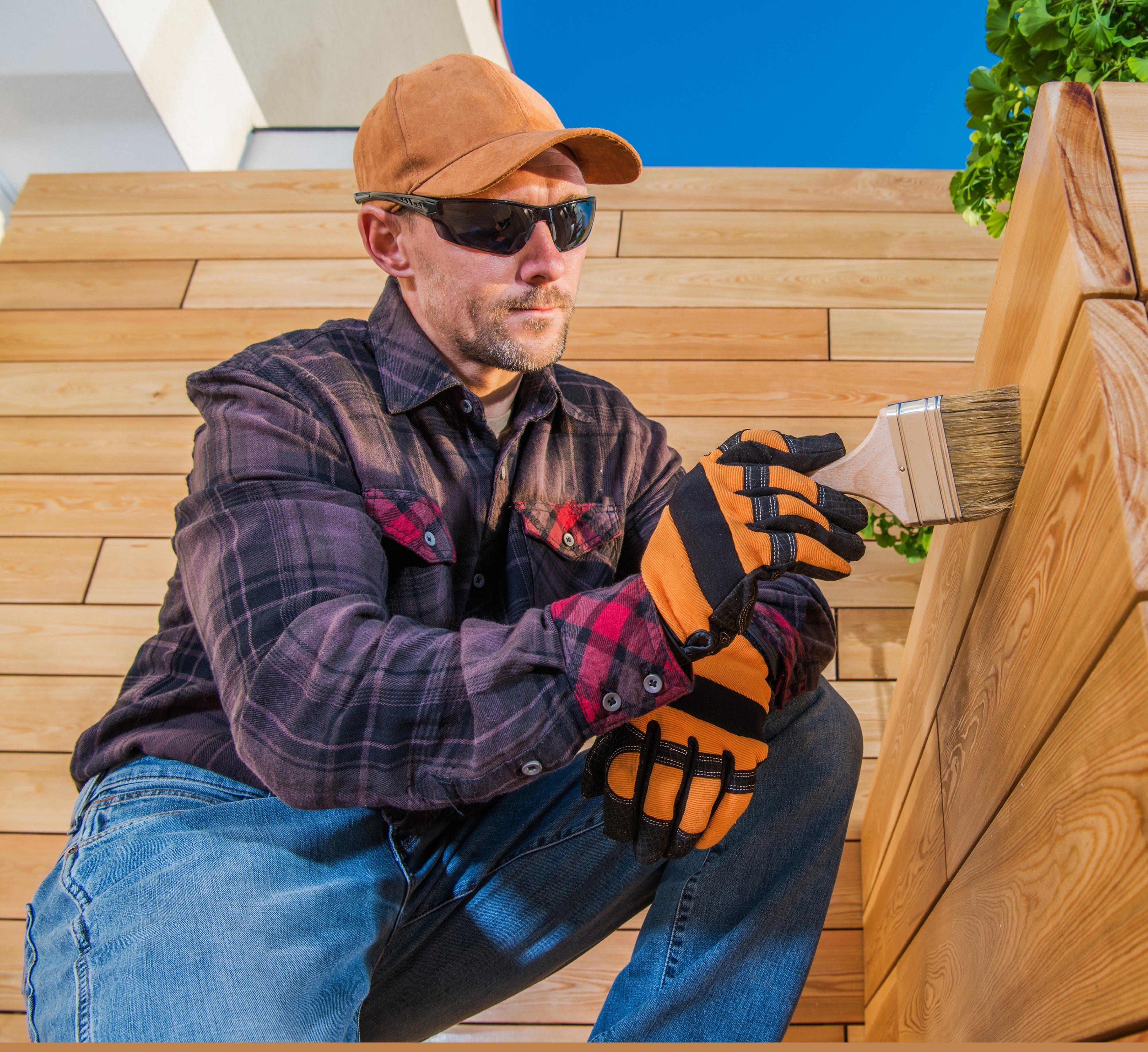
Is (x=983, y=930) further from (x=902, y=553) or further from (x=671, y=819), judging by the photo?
(x=902, y=553)

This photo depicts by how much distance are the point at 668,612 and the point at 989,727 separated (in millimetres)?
244

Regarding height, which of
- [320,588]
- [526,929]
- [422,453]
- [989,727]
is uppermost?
[422,453]

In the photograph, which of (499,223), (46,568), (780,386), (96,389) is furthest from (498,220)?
(96,389)

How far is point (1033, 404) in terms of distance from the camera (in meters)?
0.65

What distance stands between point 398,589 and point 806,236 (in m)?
1.29

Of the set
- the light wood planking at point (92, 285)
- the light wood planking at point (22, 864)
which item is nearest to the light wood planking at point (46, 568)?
the light wood planking at point (22, 864)

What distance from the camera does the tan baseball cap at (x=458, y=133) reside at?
40.4 inches

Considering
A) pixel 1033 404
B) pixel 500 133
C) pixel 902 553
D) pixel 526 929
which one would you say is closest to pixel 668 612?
pixel 1033 404

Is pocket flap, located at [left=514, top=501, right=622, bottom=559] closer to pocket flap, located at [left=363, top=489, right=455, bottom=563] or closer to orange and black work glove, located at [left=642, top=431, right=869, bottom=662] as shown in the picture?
pocket flap, located at [left=363, top=489, right=455, bottom=563]

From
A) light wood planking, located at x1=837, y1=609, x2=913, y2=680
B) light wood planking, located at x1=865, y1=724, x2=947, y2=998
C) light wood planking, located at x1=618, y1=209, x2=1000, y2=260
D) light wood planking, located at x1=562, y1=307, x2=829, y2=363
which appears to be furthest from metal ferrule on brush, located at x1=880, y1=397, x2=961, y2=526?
light wood planking, located at x1=618, y1=209, x2=1000, y2=260

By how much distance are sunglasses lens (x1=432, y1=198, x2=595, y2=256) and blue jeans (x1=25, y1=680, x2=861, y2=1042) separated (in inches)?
22.3

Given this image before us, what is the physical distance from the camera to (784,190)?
2.03 meters

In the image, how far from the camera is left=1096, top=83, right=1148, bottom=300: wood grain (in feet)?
1.84

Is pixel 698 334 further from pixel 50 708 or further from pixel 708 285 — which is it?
pixel 50 708
